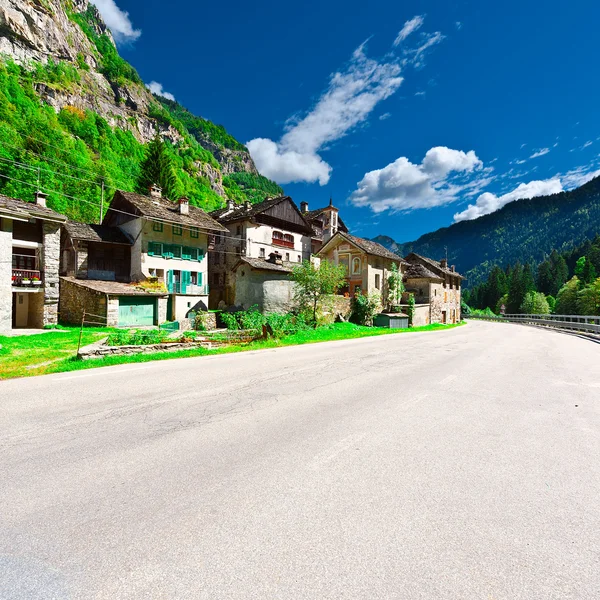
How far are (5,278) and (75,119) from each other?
259 ft

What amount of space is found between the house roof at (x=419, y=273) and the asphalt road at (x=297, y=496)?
3882 centimetres

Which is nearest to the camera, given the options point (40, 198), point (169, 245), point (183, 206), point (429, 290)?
point (40, 198)

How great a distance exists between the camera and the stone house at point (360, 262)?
118 ft

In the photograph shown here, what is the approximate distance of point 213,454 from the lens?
4184mm

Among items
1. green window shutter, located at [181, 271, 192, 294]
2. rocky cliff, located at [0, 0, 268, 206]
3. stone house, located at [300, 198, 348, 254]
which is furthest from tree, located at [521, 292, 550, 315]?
rocky cliff, located at [0, 0, 268, 206]

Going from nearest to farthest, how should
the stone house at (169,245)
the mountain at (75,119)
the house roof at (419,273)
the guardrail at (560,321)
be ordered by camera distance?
the guardrail at (560,321) → the stone house at (169,245) → the house roof at (419,273) → the mountain at (75,119)

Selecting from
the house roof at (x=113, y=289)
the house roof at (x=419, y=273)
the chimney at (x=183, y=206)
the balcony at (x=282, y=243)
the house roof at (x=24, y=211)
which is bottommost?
the house roof at (x=113, y=289)

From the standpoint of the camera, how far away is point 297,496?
3289mm

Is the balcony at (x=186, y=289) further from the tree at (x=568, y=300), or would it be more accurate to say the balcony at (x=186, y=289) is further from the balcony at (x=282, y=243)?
the tree at (x=568, y=300)

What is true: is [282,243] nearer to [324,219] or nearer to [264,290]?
[264,290]

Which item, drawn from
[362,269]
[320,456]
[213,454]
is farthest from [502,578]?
[362,269]

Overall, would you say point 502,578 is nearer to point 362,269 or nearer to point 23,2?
point 362,269

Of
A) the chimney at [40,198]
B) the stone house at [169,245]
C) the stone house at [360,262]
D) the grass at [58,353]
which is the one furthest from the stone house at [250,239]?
the grass at [58,353]

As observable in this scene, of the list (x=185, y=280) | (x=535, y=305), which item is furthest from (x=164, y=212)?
(x=535, y=305)
